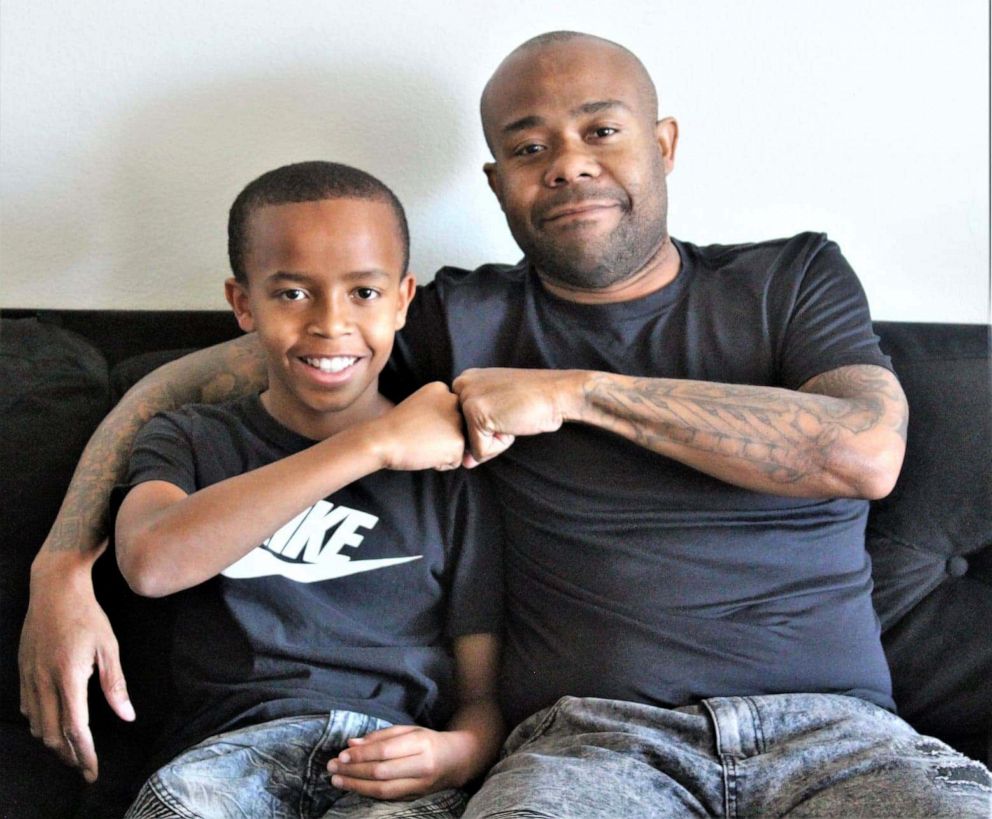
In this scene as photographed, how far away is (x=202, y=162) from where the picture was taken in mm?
1973

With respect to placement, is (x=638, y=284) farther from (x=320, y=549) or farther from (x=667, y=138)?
(x=320, y=549)

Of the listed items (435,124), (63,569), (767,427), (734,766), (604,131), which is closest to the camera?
(734,766)

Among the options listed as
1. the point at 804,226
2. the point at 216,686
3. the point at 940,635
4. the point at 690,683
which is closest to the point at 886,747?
the point at 690,683

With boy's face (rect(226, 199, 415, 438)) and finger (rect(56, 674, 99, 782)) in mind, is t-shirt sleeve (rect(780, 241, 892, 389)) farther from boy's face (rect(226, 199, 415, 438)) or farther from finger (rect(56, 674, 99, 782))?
finger (rect(56, 674, 99, 782))

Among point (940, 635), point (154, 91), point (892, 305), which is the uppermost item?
point (154, 91)

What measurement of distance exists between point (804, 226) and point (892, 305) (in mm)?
199

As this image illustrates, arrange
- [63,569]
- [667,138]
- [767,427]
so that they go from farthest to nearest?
[667,138], [63,569], [767,427]

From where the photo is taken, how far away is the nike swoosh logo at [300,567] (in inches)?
57.5

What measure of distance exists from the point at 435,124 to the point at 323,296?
1.95 ft

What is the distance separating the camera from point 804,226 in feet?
6.30

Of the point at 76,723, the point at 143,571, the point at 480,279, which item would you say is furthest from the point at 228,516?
the point at 480,279

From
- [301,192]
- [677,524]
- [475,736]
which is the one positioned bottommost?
[475,736]

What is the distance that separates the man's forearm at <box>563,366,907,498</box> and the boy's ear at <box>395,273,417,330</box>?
0.29 metres

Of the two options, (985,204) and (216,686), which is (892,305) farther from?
(216,686)
